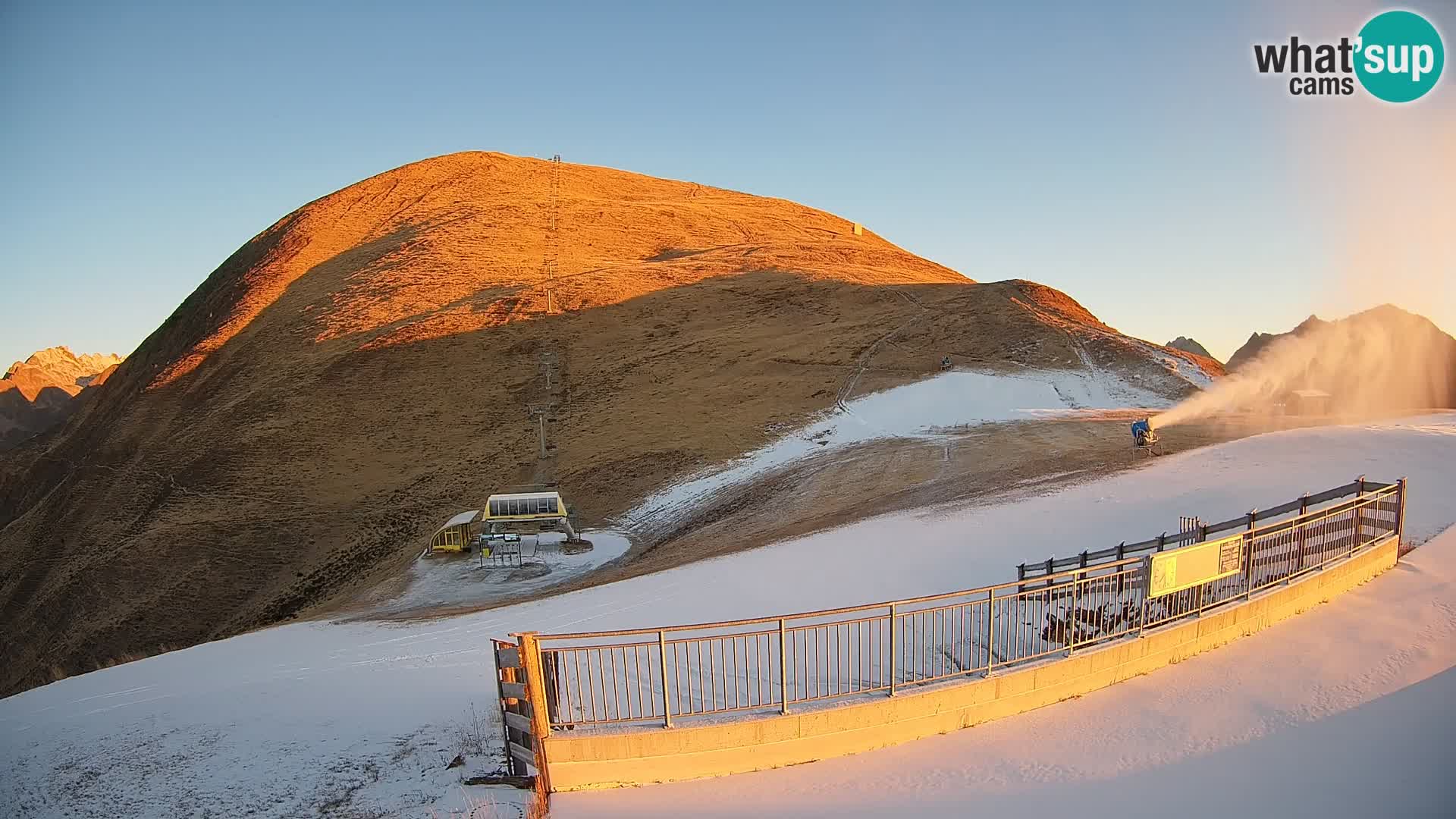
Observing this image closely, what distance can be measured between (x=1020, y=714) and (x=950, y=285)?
2499 inches

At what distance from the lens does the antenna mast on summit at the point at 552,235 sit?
73.4 m

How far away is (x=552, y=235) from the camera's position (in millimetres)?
88438

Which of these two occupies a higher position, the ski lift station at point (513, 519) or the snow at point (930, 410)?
the snow at point (930, 410)

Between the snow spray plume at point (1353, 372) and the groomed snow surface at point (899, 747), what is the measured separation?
18.7m

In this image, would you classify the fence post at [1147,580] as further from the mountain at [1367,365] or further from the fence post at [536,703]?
the mountain at [1367,365]

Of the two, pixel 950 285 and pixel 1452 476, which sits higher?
pixel 950 285

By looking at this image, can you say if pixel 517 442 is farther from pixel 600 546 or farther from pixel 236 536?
pixel 600 546

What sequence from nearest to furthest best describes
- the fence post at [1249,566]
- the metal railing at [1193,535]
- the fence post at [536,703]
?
the fence post at [536,703] → the fence post at [1249,566] → the metal railing at [1193,535]

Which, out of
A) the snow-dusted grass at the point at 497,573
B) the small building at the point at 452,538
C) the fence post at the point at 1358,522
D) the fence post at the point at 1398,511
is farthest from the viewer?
the small building at the point at 452,538

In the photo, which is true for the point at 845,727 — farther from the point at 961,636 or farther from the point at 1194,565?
the point at 1194,565

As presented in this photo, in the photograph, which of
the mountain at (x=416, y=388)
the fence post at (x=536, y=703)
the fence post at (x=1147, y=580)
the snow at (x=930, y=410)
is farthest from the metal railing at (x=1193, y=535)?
the snow at (x=930, y=410)

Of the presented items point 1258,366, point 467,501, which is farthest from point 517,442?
point 1258,366

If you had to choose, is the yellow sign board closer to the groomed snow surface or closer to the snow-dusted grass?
the groomed snow surface

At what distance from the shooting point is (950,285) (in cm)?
6850
